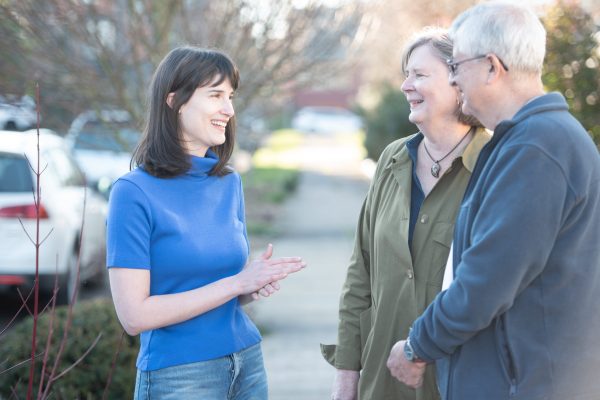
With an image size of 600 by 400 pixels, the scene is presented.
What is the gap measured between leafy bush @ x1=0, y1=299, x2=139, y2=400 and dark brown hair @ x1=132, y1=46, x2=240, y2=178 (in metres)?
1.90

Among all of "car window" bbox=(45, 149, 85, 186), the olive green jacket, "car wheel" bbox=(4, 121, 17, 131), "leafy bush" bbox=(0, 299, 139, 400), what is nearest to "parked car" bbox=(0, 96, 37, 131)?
"car window" bbox=(45, 149, 85, 186)

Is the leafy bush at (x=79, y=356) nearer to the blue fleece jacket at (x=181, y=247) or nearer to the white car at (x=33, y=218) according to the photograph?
the blue fleece jacket at (x=181, y=247)

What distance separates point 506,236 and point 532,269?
0.11m

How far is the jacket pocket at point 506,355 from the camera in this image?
7.75 ft

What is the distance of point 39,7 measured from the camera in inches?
261

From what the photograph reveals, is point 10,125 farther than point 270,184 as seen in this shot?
No

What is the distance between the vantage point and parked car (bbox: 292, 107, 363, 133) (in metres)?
57.4

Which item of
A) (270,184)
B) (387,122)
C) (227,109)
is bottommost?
(270,184)

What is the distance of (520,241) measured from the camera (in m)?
2.26

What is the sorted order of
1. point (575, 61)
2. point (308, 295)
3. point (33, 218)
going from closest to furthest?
point (575, 61)
point (33, 218)
point (308, 295)

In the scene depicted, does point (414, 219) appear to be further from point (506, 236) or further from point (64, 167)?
point (64, 167)

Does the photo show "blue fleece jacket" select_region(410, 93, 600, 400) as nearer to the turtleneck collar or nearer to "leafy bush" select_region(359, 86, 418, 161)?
the turtleneck collar

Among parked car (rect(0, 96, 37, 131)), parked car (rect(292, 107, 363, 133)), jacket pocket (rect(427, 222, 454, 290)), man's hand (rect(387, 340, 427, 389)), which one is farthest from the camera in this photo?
parked car (rect(292, 107, 363, 133))

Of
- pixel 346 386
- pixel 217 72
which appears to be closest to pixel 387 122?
pixel 346 386
